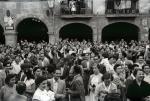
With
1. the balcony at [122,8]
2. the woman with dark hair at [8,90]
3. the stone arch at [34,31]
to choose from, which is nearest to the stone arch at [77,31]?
the stone arch at [34,31]

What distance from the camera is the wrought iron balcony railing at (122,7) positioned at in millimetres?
29234

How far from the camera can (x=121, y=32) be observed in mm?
31875

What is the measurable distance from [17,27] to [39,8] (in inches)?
82.3

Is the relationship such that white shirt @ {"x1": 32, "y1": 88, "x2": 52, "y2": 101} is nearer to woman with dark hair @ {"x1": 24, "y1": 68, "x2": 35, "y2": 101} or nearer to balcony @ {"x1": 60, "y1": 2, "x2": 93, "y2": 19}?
woman with dark hair @ {"x1": 24, "y1": 68, "x2": 35, "y2": 101}

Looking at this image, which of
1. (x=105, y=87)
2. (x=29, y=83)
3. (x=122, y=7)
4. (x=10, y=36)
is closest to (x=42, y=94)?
(x=29, y=83)

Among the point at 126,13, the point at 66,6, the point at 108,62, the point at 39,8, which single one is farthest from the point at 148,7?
the point at 108,62

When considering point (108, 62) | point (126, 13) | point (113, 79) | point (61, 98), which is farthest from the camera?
point (126, 13)

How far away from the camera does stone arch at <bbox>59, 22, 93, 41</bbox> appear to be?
3173 centimetres

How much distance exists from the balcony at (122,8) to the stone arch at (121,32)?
199cm

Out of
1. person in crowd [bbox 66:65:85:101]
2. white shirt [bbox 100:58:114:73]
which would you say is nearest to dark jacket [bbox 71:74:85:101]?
person in crowd [bbox 66:65:85:101]

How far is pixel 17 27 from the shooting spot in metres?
30.3

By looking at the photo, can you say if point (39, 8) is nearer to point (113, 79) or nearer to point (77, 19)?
point (77, 19)

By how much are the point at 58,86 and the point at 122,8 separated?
68.4 ft

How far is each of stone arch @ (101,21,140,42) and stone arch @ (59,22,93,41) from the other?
1094mm
